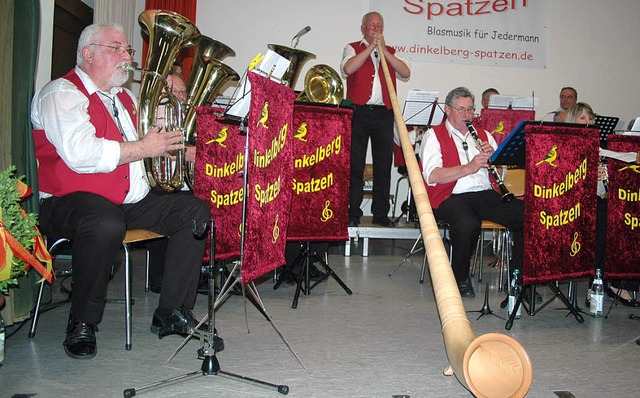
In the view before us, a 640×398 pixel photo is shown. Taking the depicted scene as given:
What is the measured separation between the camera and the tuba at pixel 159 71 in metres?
3.01

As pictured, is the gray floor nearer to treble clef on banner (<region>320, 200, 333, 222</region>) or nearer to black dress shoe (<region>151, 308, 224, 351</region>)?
black dress shoe (<region>151, 308, 224, 351</region>)

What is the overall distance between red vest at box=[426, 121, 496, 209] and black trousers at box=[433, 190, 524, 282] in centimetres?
7

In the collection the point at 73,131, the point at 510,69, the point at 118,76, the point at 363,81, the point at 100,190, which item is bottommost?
the point at 100,190

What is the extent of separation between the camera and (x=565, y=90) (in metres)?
7.44

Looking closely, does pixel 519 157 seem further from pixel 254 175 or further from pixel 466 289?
pixel 254 175

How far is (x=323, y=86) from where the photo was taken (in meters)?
4.45

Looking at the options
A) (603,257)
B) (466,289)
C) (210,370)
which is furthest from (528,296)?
(210,370)

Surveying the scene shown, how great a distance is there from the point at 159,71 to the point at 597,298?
283cm

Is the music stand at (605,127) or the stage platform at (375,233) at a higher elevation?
the music stand at (605,127)

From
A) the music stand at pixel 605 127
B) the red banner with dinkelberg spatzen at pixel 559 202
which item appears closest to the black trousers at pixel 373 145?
the music stand at pixel 605 127

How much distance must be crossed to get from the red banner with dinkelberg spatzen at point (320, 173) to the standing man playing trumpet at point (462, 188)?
2.14 ft

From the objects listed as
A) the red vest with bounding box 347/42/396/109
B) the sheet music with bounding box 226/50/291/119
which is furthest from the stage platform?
the sheet music with bounding box 226/50/291/119

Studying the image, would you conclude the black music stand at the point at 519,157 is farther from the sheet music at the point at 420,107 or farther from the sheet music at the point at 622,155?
the sheet music at the point at 420,107

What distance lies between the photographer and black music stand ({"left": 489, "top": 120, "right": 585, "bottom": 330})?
3.31 meters
